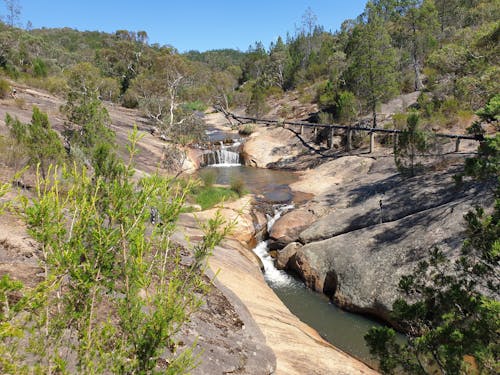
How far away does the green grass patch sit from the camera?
2106 cm

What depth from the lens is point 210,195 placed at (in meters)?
22.1

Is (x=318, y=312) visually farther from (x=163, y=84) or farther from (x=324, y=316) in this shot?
(x=163, y=84)

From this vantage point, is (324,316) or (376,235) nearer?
(324,316)

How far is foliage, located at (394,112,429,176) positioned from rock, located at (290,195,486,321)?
5288 mm

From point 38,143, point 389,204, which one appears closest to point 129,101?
point 38,143

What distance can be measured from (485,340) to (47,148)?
1375 centimetres

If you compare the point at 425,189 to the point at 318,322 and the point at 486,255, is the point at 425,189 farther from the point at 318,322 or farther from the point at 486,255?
the point at 486,255

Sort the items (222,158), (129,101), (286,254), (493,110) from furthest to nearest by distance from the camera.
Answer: (129,101) < (222,158) < (286,254) < (493,110)

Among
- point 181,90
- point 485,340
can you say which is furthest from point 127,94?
point 485,340

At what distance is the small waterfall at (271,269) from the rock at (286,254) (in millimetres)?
280

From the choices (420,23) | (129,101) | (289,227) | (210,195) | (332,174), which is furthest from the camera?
(129,101)

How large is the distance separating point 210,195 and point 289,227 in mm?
6827

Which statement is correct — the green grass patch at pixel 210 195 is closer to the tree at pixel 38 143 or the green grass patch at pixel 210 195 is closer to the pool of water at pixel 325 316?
the pool of water at pixel 325 316

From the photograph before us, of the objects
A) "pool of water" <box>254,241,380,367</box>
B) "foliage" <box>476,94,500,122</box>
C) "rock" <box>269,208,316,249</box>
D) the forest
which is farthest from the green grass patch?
"foliage" <box>476,94,500,122</box>
